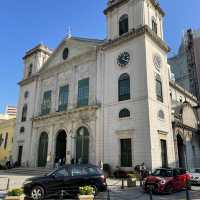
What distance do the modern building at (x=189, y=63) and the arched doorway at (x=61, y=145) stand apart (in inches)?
1011

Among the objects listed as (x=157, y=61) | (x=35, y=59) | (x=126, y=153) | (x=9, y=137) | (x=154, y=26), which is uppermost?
(x=35, y=59)

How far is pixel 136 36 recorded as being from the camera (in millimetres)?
24594

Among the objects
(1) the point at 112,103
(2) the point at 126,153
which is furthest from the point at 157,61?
(2) the point at 126,153

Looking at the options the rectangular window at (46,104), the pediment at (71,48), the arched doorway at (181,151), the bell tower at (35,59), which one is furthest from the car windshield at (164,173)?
the bell tower at (35,59)

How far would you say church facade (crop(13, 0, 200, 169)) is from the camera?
2202cm

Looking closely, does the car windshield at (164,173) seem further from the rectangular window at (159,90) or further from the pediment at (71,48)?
the pediment at (71,48)

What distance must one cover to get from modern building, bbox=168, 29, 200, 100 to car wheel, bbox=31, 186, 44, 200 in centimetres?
3699

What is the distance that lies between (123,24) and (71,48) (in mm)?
8150

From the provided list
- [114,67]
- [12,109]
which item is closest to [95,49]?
[114,67]

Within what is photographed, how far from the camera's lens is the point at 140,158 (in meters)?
20.6

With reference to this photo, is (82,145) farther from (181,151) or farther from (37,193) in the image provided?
(37,193)

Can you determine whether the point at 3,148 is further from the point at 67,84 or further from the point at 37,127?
the point at 67,84

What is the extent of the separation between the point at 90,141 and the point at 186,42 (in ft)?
109

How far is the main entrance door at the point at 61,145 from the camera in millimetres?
28356
